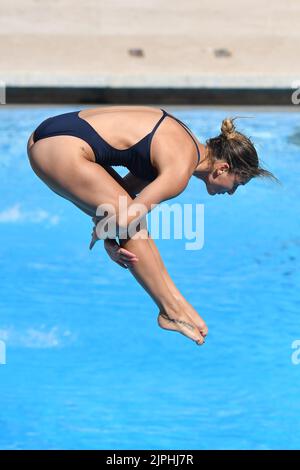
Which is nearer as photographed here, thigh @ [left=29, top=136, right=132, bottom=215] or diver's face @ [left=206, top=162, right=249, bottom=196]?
thigh @ [left=29, top=136, right=132, bottom=215]

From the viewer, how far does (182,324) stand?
6121 mm

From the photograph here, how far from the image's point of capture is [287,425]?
8.36m

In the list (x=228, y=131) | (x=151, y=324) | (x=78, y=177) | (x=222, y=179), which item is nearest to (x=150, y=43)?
(x=151, y=324)

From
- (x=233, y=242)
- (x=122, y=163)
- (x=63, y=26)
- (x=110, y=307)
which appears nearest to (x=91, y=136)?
(x=122, y=163)

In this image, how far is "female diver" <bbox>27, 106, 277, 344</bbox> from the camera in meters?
5.55

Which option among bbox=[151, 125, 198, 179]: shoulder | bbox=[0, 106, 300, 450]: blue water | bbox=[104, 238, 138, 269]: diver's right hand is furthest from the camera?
bbox=[0, 106, 300, 450]: blue water

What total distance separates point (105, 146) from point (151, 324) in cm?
412

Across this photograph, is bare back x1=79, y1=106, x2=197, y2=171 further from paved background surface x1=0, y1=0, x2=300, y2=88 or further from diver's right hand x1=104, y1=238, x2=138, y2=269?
paved background surface x1=0, y1=0, x2=300, y2=88

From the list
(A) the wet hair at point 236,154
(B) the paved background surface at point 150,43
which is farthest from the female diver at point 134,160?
(B) the paved background surface at point 150,43

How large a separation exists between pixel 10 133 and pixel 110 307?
3223 millimetres

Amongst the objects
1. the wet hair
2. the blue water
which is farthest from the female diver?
the blue water

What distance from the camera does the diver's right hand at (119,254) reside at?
5.74 m

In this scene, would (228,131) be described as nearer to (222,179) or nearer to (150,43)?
(222,179)

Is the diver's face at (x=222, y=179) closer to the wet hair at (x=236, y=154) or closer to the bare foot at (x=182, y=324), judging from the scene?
the wet hair at (x=236, y=154)
